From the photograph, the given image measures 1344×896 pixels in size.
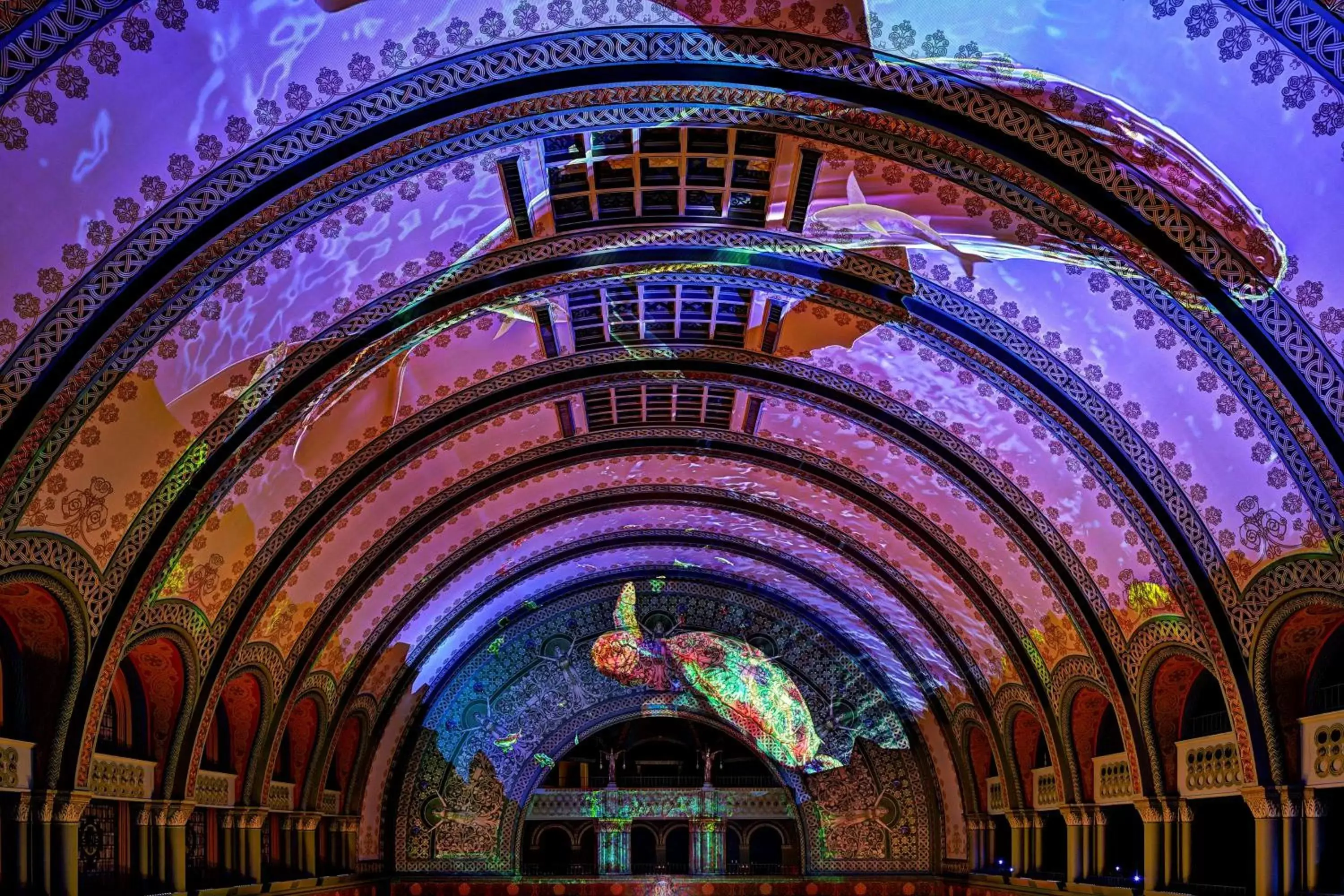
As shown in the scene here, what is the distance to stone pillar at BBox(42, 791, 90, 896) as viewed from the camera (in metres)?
15.3

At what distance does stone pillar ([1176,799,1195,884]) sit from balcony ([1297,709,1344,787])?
10.2 feet

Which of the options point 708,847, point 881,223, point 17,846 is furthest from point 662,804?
point 881,223

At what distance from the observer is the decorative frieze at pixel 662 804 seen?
3039 cm

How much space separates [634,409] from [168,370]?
343 inches

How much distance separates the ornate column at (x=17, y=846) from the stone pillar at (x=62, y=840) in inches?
8.2

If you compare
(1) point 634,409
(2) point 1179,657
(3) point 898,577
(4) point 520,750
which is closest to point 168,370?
(1) point 634,409

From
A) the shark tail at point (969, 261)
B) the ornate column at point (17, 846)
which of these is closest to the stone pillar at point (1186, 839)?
the shark tail at point (969, 261)

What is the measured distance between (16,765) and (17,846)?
2.81 ft

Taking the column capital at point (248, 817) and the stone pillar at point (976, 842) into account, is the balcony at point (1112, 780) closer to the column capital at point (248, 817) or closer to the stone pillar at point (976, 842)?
the stone pillar at point (976, 842)

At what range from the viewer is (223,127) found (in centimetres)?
1145

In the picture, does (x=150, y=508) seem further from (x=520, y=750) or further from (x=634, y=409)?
(x=520, y=750)

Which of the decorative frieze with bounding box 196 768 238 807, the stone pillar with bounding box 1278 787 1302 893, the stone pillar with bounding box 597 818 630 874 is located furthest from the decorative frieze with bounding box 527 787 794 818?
the stone pillar with bounding box 1278 787 1302 893

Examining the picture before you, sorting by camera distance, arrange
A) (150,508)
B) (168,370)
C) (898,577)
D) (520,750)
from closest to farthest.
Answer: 1. (168,370)
2. (150,508)
3. (898,577)
4. (520,750)

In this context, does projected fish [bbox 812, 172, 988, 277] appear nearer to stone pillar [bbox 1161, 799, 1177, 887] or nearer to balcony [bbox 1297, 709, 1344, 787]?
balcony [bbox 1297, 709, 1344, 787]
